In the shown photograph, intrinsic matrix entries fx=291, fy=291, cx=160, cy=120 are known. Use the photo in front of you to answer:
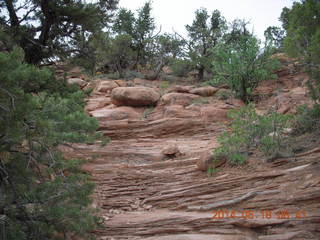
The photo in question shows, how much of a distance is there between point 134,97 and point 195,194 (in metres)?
7.84

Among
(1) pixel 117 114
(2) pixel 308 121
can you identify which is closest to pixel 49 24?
(1) pixel 117 114

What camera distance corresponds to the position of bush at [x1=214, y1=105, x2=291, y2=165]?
18.8 feet

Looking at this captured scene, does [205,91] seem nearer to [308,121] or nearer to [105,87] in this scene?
[105,87]

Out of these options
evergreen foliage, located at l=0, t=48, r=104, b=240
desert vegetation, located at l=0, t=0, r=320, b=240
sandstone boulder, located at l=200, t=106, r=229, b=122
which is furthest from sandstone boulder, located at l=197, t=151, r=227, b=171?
sandstone boulder, located at l=200, t=106, r=229, b=122

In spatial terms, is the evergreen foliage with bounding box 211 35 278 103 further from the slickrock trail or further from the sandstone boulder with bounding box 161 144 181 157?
the sandstone boulder with bounding box 161 144 181 157

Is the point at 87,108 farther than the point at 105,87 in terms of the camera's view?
No

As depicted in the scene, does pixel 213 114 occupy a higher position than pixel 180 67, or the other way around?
pixel 180 67

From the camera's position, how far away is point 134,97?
40.9ft

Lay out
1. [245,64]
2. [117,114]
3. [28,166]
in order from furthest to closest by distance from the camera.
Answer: [245,64], [117,114], [28,166]

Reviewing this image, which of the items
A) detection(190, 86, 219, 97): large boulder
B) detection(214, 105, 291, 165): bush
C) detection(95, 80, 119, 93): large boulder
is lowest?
detection(214, 105, 291, 165): bush

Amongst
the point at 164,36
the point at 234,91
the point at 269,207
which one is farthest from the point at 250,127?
the point at 164,36

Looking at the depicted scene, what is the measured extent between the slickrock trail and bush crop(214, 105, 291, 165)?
0.26 meters

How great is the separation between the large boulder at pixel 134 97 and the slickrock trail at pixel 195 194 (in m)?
3.21

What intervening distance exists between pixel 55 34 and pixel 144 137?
14.3 ft
